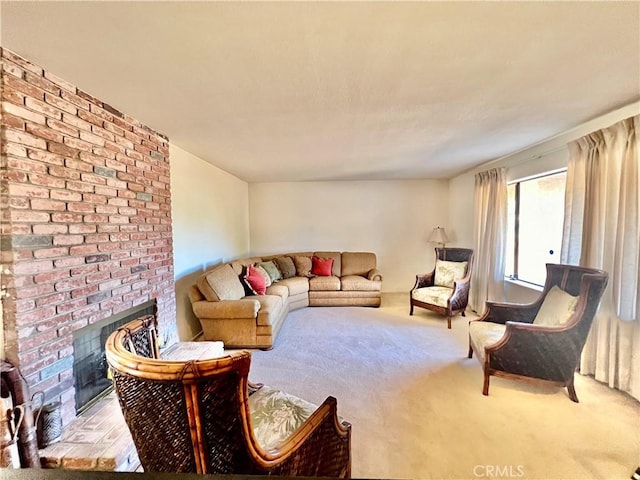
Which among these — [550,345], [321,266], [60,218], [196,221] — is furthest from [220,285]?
[550,345]

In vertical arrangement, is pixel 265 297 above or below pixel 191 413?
below

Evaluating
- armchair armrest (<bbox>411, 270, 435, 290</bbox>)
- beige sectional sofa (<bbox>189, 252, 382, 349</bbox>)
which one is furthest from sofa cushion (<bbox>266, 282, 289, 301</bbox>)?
armchair armrest (<bbox>411, 270, 435, 290</bbox>)

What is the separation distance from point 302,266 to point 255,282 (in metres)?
1.48

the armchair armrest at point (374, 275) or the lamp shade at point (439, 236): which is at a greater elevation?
the lamp shade at point (439, 236)

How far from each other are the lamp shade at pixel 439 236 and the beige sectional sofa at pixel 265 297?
4.04 ft

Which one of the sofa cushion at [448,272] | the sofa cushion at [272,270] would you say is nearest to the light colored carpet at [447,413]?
the sofa cushion at [448,272]

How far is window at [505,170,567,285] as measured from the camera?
318cm

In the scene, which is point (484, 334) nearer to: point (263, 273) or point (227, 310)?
point (227, 310)

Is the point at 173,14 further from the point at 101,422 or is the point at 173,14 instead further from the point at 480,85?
the point at 101,422

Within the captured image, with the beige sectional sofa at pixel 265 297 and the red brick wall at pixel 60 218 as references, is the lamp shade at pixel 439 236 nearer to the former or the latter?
the beige sectional sofa at pixel 265 297

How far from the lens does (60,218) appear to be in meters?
1.63

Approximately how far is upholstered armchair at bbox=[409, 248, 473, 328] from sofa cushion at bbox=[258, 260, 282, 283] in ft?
7.18

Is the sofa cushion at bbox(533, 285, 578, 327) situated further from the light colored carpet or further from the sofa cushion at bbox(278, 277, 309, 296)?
the sofa cushion at bbox(278, 277, 309, 296)

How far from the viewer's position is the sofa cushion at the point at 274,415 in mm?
1277
